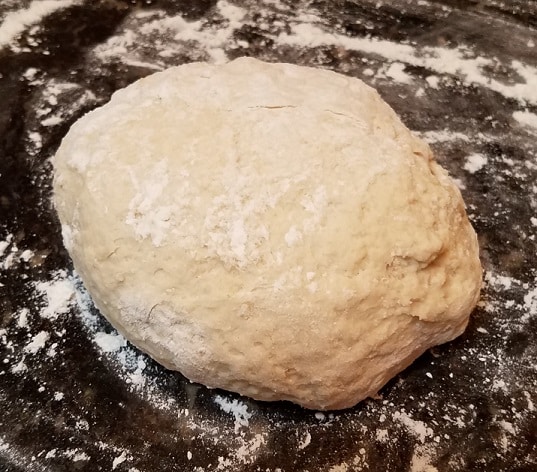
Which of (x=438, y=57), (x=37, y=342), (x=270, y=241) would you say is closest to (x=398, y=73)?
(x=438, y=57)

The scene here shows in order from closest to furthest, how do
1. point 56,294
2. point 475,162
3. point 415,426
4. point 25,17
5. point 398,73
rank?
point 415,426, point 56,294, point 475,162, point 398,73, point 25,17

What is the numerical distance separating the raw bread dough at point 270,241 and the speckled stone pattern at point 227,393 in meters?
0.10

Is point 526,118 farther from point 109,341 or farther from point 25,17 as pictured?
point 25,17

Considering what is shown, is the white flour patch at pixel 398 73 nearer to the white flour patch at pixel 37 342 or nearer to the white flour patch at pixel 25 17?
the white flour patch at pixel 25 17

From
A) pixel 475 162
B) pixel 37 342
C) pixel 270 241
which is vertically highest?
pixel 270 241

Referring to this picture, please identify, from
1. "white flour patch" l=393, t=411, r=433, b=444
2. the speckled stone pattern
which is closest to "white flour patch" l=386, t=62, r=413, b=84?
the speckled stone pattern

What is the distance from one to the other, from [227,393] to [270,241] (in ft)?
1.15

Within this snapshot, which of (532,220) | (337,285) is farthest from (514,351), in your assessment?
(337,285)

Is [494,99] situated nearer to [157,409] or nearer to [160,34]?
[160,34]

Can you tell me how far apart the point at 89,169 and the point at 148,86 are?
22 cm

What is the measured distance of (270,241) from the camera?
3.30 ft

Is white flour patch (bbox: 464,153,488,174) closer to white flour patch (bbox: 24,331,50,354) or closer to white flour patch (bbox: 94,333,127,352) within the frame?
white flour patch (bbox: 94,333,127,352)

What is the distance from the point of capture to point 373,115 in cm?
117

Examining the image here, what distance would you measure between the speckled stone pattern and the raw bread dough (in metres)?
0.10
